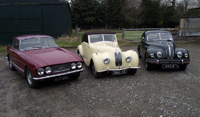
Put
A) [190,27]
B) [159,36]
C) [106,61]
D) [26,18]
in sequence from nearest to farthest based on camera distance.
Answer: [106,61], [159,36], [26,18], [190,27]

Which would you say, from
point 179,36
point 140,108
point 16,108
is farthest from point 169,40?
point 179,36

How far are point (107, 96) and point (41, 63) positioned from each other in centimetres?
210

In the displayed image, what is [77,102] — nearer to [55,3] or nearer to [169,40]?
[169,40]

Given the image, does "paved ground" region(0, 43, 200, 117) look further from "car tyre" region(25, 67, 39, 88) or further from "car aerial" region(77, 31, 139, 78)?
"car aerial" region(77, 31, 139, 78)

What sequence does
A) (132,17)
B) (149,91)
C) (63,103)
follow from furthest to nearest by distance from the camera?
(132,17), (149,91), (63,103)

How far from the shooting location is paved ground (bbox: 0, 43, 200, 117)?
11.7 ft

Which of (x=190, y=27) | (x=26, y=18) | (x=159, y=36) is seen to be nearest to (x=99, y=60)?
(x=159, y=36)

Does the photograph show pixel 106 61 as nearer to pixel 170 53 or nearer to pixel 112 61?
pixel 112 61

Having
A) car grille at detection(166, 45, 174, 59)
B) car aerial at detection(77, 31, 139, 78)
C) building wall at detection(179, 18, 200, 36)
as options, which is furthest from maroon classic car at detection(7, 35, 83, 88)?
building wall at detection(179, 18, 200, 36)

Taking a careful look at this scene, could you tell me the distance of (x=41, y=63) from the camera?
14.8 ft

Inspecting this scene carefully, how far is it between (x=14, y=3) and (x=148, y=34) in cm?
1274

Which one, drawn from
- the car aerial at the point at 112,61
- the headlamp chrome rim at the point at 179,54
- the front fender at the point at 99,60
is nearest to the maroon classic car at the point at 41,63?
the front fender at the point at 99,60

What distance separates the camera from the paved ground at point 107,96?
3566 millimetres

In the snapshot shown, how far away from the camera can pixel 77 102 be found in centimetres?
402
